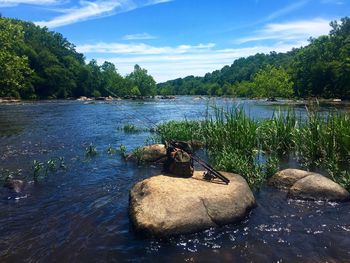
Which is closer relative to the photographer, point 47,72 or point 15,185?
point 15,185

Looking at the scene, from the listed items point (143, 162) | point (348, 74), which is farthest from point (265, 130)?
point (348, 74)

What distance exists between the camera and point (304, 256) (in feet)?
22.4

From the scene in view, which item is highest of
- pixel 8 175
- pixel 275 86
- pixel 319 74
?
pixel 319 74

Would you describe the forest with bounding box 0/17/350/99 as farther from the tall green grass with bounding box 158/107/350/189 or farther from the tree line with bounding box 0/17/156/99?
the tall green grass with bounding box 158/107/350/189

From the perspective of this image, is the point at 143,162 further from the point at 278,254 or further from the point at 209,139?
the point at 278,254

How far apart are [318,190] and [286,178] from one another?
1.28 m

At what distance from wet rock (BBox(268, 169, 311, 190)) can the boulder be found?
7.25 ft

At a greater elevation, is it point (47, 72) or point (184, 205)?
point (47, 72)

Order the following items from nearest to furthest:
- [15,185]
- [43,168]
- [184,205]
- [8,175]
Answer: [184,205] < [15,185] < [8,175] < [43,168]

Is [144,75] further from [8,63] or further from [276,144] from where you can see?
[276,144]

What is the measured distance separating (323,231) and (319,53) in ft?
361

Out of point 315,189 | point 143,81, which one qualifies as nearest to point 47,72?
point 143,81

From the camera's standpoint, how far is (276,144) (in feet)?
50.7

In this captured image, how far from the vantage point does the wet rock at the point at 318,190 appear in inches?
389
